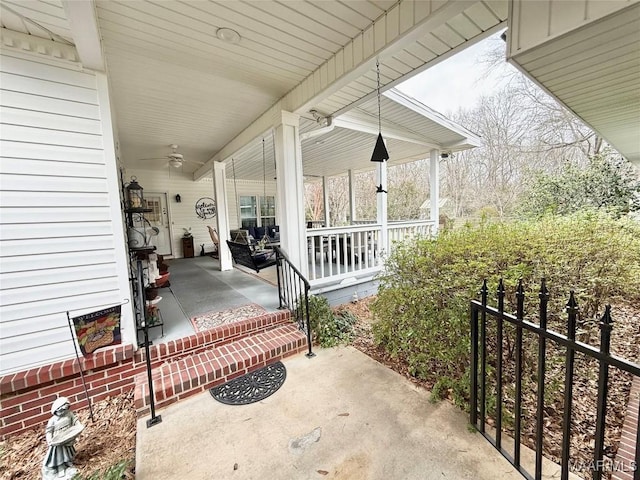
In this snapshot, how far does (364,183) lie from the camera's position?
17000mm

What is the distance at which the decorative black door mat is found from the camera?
2330 millimetres

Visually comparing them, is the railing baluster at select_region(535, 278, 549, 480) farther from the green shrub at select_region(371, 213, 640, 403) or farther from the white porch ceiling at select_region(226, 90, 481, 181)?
the white porch ceiling at select_region(226, 90, 481, 181)

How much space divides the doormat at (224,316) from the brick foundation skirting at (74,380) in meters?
0.29

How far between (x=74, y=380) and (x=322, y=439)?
224cm

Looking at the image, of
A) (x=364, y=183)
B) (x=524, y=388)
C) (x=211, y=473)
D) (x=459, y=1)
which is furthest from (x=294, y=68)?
(x=364, y=183)

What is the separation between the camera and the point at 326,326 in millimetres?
3383

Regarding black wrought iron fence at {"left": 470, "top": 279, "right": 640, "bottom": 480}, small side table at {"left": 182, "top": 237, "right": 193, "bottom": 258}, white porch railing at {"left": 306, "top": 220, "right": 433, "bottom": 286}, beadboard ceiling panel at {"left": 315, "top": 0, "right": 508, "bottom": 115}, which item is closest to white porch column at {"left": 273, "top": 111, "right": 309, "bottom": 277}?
white porch railing at {"left": 306, "top": 220, "right": 433, "bottom": 286}

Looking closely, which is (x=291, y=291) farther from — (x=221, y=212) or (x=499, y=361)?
(x=221, y=212)

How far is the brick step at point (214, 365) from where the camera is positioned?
7.51 feet

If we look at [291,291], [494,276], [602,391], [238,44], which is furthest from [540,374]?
[238,44]

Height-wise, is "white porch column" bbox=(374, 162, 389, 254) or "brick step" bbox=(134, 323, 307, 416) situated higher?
"white porch column" bbox=(374, 162, 389, 254)

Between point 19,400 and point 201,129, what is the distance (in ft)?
13.9

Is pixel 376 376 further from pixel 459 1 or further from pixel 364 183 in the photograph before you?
pixel 364 183

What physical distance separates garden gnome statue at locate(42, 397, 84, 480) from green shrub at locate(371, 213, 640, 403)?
265 cm
